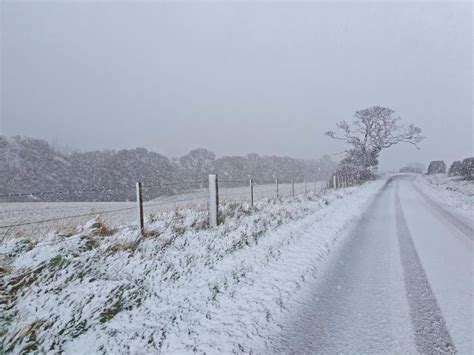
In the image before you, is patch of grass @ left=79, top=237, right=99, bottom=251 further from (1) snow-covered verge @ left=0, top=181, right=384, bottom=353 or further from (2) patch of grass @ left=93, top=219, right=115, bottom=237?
(2) patch of grass @ left=93, top=219, right=115, bottom=237

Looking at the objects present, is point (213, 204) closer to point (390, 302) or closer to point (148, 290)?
point (148, 290)

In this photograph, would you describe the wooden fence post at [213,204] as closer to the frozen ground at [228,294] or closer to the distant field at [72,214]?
the frozen ground at [228,294]

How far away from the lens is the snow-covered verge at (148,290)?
3100 mm

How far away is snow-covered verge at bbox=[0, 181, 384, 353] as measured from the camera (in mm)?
3100

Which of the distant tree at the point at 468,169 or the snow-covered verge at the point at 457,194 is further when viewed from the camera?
the distant tree at the point at 468,169

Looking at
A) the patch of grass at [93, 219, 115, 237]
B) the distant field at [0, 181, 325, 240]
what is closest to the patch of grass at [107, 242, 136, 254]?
the patch of grass at [93, 219, 115, 237]

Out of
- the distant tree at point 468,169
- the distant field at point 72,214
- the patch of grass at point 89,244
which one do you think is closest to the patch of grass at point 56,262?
the patch of grass at point 89,244

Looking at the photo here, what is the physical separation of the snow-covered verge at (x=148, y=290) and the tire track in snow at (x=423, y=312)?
1468mm

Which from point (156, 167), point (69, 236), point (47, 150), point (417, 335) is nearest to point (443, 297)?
point (417, 335)

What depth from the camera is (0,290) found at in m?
3.53

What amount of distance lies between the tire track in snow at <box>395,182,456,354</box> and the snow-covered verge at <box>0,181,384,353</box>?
147 cm

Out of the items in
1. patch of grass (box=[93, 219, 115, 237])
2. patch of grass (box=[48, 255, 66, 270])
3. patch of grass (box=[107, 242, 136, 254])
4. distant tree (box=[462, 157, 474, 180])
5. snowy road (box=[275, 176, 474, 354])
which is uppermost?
distant tree (box=[462, 157, 474, 180])

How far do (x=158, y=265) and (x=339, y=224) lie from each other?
666cm

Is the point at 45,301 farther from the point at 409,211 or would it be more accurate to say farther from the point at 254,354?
the point at 409,211
